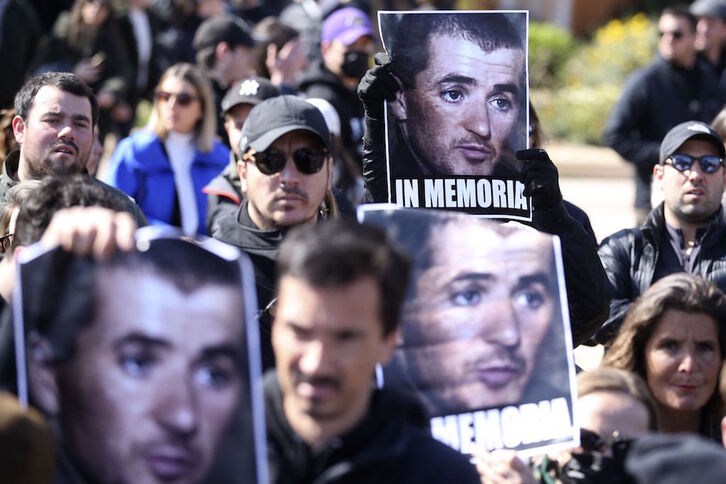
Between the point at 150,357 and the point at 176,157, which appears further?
the point at 176,157

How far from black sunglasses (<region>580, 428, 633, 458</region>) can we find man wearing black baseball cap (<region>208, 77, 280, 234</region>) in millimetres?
2863

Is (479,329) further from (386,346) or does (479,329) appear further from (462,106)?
(462,106)

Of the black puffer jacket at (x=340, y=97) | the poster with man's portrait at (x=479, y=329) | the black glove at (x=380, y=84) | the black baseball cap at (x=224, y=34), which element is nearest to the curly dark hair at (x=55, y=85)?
the black glove at (x=380, y=84)

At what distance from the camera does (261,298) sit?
171 inches

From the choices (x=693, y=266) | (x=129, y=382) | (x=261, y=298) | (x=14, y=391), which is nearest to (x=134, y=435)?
(x=129, y=382)

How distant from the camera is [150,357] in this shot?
272 centimetres

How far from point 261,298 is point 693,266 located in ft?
7.55

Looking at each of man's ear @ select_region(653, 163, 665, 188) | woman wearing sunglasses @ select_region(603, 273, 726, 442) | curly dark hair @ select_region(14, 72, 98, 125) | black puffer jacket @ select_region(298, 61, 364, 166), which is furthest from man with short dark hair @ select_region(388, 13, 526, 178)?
black puffer jacket @ select_region(298, 61, 364, 166)

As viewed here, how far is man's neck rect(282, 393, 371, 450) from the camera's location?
2.79 metres

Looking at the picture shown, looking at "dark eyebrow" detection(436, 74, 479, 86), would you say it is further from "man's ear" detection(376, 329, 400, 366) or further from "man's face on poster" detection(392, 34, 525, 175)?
"man's ear" detection(376, 329, 400, 366)

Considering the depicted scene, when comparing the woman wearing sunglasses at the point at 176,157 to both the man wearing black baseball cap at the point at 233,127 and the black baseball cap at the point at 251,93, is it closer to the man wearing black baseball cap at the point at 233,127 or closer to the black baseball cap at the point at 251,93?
the man wearing black baseball cap at the point at 233,127

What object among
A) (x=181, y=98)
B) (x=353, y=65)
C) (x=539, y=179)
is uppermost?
(x=353, y=65)

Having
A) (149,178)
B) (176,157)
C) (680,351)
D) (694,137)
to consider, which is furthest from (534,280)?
(176,157)

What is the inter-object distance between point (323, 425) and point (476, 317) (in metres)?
0.62
